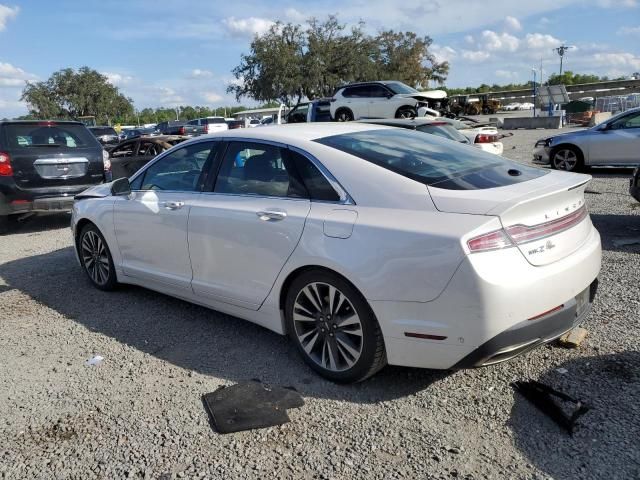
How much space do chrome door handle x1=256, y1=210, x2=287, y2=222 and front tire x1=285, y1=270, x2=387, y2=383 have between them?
410 mm

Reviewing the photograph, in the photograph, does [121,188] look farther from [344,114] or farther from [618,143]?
[344,114]

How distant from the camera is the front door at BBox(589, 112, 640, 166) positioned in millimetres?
11609

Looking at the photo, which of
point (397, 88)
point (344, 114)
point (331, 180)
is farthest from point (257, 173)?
point (344, 114)

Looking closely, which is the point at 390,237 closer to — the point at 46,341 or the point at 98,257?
the point at 46,341

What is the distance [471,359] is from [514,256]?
0.58 m

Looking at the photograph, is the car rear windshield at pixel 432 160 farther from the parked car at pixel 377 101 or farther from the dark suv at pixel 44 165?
the parked car at pixel 377 101

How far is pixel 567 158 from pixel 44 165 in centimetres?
1052

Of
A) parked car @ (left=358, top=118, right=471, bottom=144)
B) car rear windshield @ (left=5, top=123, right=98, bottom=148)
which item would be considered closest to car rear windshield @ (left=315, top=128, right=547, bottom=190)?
parked car @ (left=358, top=118, right=471, bottom=144)

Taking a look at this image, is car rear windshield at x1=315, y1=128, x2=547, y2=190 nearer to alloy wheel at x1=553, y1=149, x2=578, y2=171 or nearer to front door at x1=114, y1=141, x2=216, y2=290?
front door at x1=114, y1=141, x2=216, y2=290

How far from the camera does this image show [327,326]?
3.47 metres

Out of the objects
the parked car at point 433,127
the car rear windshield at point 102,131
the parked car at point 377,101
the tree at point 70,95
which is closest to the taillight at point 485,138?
the parked car at point 433,127

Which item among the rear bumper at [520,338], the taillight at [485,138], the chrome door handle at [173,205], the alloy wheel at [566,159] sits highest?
the chrome door handle at [173,205]

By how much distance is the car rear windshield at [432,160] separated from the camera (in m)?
3.34

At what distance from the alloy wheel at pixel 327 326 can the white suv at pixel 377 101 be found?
50.6 feet
